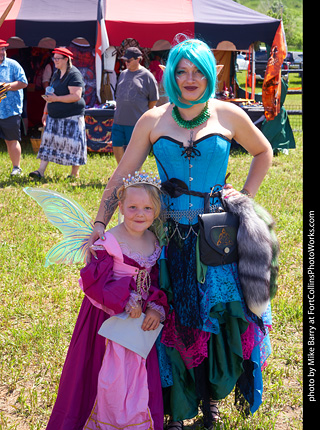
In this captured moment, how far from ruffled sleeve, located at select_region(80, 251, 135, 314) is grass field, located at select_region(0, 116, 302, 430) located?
86 cm

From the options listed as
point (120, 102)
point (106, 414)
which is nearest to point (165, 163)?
point (106, 414)

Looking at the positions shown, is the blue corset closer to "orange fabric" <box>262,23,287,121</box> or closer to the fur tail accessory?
the fur tail accessory

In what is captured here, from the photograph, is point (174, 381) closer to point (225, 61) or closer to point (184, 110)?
point (184, 110)

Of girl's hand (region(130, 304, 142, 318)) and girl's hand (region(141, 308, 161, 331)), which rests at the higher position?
girl's hand (region(130, 304, 142, 318))

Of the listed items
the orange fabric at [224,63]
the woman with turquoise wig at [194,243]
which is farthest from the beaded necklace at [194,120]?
the orange fabric at [224,63]

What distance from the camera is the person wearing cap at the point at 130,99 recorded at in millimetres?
7070

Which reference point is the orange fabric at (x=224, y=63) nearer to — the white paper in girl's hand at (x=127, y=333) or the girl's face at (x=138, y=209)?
the girl's face at (x=138, y=209)

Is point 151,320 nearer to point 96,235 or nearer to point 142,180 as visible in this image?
point 96,235

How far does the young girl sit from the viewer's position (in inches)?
88.4

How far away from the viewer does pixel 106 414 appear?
2.30m

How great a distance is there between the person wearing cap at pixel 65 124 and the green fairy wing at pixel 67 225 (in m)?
4.65

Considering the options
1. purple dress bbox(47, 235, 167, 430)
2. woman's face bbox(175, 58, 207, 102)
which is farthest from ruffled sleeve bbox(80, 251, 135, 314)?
woman's face bbox(175, 58, 207, 102)

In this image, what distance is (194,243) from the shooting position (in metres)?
2.34

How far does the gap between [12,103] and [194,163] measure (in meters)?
5.56
